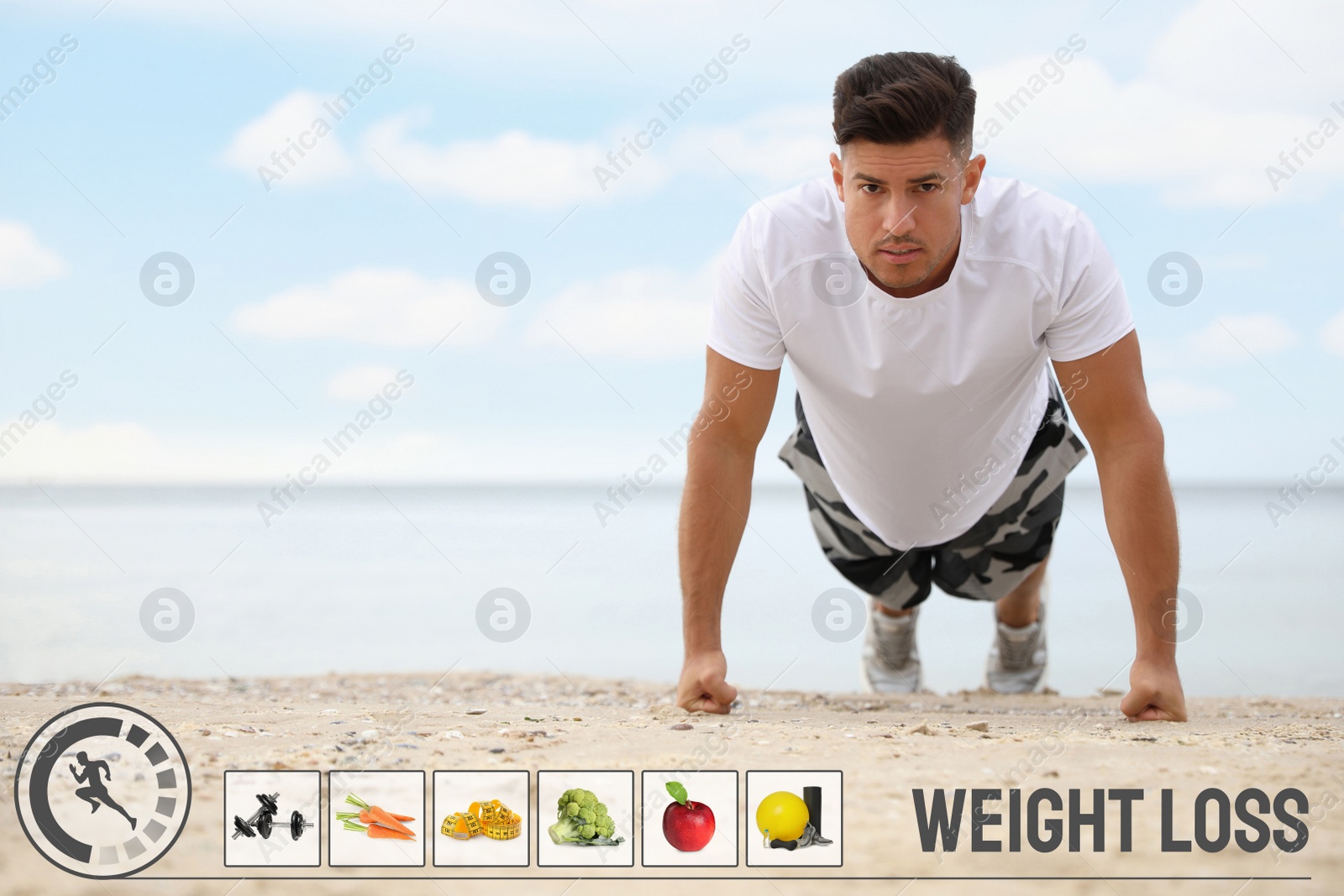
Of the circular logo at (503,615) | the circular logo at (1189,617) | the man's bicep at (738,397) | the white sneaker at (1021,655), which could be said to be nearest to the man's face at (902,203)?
the man's bicep at (738,397)

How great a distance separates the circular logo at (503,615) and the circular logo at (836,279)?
4475 mm

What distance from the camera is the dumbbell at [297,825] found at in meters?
1.77

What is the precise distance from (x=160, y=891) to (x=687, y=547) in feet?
5.91

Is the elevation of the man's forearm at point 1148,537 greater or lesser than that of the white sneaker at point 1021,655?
greater

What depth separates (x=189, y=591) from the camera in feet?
31.5

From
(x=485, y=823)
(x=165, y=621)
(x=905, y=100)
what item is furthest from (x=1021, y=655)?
(x=165, y=621)

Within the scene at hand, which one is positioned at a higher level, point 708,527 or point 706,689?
point 708,527

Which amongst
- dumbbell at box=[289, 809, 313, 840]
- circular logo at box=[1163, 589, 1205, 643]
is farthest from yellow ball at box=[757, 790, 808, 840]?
circular logo at box=[1163, 589, 1205, 643]

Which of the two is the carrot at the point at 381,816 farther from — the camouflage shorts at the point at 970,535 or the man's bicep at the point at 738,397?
the camouflage shorts at the point at 970,535

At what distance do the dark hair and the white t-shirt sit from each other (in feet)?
0.97

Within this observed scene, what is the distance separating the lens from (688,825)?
1.82 meters

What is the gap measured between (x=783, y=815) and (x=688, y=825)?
17cm

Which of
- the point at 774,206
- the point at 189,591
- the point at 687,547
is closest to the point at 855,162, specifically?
the point at 774,206

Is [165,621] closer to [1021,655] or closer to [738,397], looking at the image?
[738,397]
